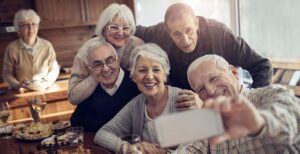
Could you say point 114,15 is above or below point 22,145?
above

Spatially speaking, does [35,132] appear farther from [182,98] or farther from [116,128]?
[182,98]

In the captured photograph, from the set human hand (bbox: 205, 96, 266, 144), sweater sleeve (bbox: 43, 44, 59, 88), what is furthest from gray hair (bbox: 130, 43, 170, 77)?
sweater sleeve (bbox: 43, 44, 59, 88)

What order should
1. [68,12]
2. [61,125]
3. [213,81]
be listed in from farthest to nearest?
1. [68,12]
2. [61,125]
3. [213,81]

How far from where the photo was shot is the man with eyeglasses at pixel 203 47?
230 centimetres

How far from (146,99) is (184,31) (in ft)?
1.55

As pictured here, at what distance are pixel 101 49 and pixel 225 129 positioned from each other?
56.5 inches

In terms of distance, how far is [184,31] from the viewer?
7.37ft

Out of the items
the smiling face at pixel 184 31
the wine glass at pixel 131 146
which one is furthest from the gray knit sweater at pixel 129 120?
the wine glass at pixel 131 146

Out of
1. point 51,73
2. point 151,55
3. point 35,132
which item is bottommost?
point 51,73

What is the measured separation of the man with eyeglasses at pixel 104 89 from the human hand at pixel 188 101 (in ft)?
1.50

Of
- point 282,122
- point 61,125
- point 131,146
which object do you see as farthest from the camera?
point 61,125

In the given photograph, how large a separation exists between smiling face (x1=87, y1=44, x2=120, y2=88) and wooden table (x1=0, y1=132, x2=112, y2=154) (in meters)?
0.33

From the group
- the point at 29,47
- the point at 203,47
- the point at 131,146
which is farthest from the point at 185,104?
the point at 29,47

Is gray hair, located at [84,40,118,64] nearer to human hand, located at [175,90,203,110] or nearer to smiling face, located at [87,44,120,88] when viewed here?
smiling face, located at [87,44,120,88]
